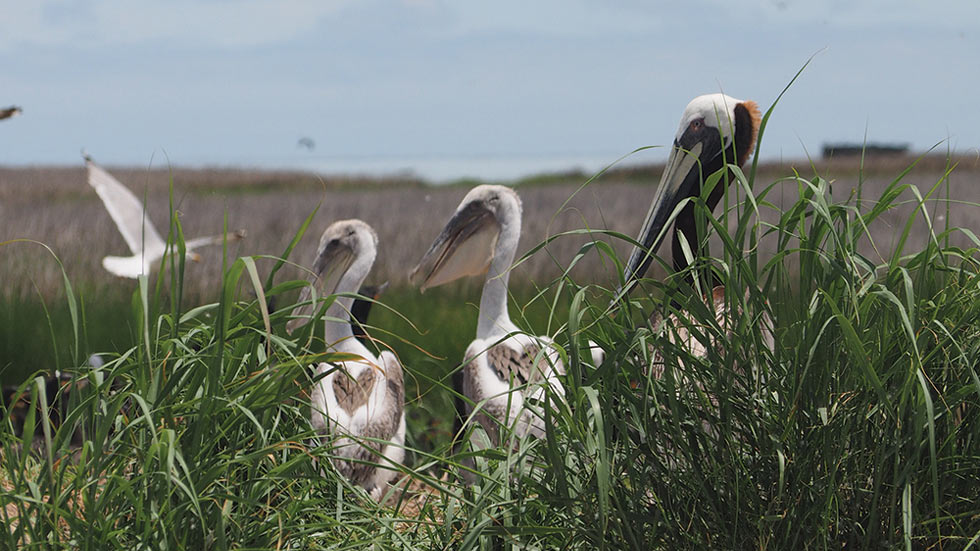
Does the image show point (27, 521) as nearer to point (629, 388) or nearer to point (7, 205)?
point (629, 388)

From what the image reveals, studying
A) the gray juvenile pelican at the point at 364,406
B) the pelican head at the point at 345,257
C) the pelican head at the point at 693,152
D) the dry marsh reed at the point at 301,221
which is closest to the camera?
the gray juvenile pelican at the point at 364,406

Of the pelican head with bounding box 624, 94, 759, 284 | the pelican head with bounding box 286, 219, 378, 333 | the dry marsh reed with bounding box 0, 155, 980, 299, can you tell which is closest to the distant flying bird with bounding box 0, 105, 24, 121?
the dry marsh reed with bounding box 0, 155, 980, 299

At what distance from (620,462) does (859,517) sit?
60 centimetres

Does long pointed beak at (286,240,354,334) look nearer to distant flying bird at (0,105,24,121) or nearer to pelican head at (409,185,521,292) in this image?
pelican head at (409,185,521,292)

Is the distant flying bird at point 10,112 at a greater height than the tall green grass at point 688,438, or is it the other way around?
the distant flying bird at point 10,112

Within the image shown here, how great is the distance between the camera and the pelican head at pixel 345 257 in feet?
16.2

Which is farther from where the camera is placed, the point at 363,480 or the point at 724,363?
the point at 363,480

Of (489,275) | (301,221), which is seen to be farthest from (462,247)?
(301,221)

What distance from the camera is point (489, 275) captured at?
15.0ft

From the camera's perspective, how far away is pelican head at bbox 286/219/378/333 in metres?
4.95

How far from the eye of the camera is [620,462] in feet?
8.33

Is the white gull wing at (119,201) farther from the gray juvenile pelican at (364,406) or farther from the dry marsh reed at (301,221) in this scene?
the gray juvenile pelican at (364,406)

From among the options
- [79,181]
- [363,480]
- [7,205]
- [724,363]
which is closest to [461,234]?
[363,480]

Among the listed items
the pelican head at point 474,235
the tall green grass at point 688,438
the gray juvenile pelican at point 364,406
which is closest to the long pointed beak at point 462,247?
the pelican head at point 474,235
